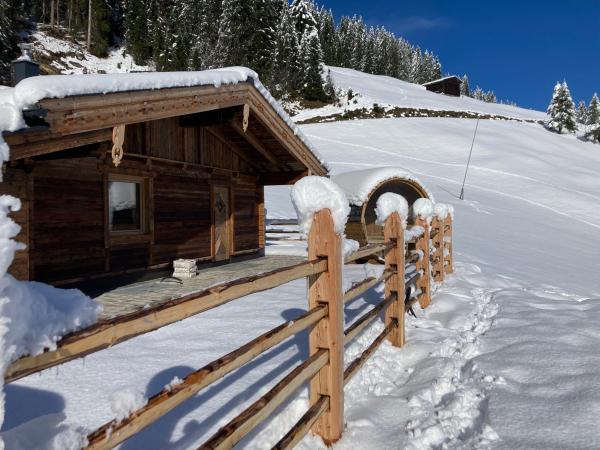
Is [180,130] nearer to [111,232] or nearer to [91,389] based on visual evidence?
[111,232]

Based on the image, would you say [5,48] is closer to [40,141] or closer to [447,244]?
[40,141]

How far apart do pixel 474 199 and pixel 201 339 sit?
2227 cm

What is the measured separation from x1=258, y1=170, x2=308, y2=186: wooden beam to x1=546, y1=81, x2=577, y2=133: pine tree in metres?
49.8

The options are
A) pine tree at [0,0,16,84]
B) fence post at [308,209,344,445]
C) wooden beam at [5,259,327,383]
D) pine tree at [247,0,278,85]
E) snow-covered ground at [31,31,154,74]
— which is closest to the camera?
wooden beam at [5,259,327,383]

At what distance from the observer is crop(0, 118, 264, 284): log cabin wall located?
6645mm

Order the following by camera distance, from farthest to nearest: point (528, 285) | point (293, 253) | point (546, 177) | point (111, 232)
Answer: point (546, 177) → point (293, 253) → point (528, 285) → point (111, 232)

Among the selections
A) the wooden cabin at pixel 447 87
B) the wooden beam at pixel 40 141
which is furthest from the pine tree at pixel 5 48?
the wooden cabin at pixel 447 87

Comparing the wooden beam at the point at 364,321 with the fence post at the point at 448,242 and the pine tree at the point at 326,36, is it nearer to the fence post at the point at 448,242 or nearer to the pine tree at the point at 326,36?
the fence post at the point at 448,242

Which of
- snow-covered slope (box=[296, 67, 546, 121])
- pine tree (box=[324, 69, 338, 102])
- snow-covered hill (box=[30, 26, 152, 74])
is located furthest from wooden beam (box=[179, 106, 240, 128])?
pine tree (box=[324, 69, 338, 102])

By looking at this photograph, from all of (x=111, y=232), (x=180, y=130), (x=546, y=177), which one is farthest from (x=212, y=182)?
(x=546, y=177)

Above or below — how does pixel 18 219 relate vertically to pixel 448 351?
above

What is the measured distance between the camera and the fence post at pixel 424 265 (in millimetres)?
7066

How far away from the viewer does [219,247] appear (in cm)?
1111

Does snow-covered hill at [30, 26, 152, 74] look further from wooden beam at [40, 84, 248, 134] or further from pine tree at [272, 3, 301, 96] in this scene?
wooden beam at [40, 84, 248, 134]
